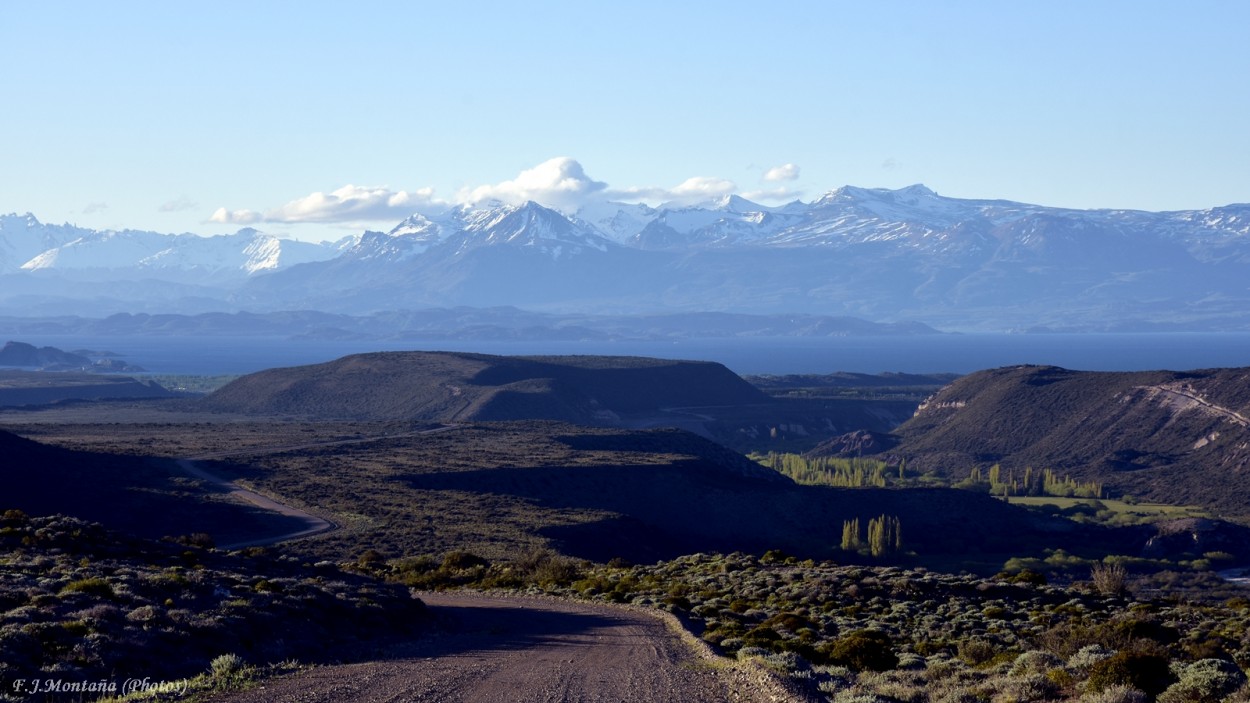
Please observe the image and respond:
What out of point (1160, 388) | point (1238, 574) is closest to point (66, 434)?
point (1238, 574)

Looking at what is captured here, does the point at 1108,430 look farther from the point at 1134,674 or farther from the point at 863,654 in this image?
the point at 1134,674

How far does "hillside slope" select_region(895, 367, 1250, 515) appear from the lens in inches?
4432

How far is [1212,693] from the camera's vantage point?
21141 mm

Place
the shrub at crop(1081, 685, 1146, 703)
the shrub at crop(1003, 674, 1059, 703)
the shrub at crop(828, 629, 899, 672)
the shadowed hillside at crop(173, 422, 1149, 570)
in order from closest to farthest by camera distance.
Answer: the shrub at crop(1081, 685, 1146, 703) < the shrub at crop(1003, 674, 1059, 703) < the shrub at crop(828, 629, 899, 672) < the shadowed hillside at crop(173, 422, 1149, 570)

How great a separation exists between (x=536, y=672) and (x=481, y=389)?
445ft

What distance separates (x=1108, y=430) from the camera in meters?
128

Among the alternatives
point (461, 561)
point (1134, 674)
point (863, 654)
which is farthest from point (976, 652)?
point (461, 561)

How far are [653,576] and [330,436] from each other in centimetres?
7472

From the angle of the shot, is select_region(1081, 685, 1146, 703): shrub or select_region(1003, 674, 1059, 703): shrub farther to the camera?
select_region(1003, 674, 1059, 703): shrub

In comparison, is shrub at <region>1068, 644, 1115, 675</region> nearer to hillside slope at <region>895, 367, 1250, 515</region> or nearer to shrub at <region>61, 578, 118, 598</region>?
shrub at <region>61, 578, 118, 598</region>

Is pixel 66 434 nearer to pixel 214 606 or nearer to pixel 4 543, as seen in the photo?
pixel 4 543

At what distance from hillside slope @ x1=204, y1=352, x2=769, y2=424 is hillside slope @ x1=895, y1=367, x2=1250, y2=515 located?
35615mm

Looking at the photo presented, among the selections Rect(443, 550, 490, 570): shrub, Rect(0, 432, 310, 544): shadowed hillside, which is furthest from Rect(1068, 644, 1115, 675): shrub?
Rect(0, 432, 310, 544): shadowed hillside

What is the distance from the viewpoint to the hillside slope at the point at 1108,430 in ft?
369
